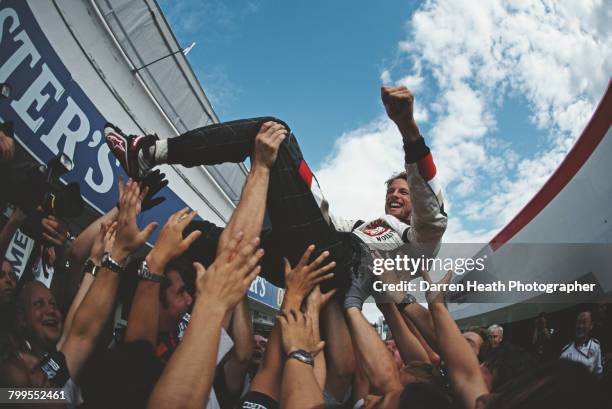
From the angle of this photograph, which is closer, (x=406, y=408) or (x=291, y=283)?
(x=406, y=408)

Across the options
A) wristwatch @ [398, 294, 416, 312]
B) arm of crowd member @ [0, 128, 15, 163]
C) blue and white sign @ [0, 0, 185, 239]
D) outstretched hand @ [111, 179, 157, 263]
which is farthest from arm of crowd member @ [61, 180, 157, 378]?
blue and white sign @ [0, 0, 185, 239]

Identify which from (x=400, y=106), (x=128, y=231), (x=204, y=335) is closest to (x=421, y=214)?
(x=400, y=106)

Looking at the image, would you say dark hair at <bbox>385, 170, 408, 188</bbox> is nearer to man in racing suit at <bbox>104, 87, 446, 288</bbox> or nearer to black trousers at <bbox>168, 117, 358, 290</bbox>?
man in racing suit at <bbox>104, 87, 446, 288</bbox>

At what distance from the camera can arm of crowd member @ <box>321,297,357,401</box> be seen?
2.04 meters

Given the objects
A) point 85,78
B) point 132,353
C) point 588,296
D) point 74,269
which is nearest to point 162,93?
point 85,78

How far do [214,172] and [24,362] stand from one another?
6.46 m

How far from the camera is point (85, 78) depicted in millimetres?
3918

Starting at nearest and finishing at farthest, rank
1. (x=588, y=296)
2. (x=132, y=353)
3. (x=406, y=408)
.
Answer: (x=406, y=408), (x=132, y=353), (x=588, y=296)

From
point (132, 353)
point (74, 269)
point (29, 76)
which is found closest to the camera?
point (132, 353)

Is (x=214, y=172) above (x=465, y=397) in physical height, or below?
above

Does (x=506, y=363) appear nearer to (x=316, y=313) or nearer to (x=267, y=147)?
(x=316, y=313)

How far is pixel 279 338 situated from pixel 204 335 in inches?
20.9

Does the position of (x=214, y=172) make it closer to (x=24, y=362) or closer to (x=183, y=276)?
(x=183, y=276)

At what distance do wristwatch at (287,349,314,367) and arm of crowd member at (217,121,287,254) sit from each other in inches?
16.7
